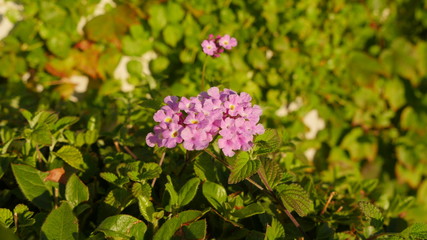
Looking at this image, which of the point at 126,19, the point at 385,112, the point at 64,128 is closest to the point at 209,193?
the point at 64,128

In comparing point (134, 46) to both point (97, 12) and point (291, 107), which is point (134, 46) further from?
point (291, 107)

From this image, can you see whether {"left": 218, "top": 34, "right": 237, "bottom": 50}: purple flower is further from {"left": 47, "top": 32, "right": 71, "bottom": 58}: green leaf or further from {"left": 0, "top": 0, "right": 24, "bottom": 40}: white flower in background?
{"left": 0, "top": 0, "right": 24, "bottom": 40}: white flower in background

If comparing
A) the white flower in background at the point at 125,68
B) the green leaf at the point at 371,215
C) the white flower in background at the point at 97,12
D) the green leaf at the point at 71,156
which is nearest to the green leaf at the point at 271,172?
the green leaf at the point at 371,215

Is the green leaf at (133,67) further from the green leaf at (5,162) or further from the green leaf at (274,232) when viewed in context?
the green leaf at (274,232)

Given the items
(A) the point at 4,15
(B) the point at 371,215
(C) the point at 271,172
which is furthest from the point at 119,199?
(A) the point at 4,15

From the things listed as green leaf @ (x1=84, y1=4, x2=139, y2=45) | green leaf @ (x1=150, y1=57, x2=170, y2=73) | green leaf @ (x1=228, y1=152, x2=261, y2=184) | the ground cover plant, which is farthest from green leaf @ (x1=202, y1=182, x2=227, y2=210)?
green leaf @ (x1=84, y1=4, x2=139, y2=45)

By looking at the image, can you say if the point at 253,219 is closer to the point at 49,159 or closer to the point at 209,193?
the point at 209,193
